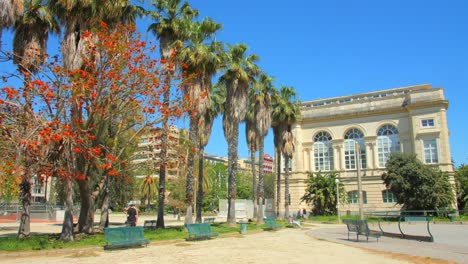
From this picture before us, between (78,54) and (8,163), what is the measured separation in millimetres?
5377

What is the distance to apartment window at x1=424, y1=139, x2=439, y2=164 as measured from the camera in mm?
40906

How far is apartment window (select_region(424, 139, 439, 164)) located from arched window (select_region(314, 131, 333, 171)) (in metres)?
10.5

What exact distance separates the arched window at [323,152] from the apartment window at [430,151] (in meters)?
10.5

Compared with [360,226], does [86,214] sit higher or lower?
higher

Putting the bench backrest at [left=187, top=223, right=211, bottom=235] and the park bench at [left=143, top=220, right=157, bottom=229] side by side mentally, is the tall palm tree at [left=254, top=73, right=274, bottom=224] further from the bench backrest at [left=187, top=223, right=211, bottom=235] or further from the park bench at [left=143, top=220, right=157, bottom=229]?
the bench backrest at [left=187, top=223, right=211, bottom=235]

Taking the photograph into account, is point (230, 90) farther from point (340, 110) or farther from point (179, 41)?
point (340, 110)

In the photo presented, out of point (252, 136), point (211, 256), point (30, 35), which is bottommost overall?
point (211, 256)

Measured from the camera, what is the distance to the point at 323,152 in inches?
1896

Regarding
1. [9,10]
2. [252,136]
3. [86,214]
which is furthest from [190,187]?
[252,136]

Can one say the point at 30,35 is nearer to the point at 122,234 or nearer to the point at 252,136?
the point at 122,234

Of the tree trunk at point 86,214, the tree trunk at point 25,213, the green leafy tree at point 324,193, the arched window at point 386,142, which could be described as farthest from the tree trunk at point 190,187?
the arched window at point 386,142

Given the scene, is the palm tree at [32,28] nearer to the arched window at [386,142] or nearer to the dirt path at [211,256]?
the dirt path at [211,256]

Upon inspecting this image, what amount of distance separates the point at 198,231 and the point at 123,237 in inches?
161

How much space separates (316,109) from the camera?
48812mm
